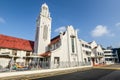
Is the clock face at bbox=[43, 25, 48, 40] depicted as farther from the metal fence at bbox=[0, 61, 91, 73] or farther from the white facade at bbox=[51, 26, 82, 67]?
the metal fence at bbox=[0, 61, 91, 73]

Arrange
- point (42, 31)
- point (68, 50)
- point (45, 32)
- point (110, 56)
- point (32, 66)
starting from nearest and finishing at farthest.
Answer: point (32, 66), point (68, 50), point (42, 31), point (45, 32), point (110, 56)

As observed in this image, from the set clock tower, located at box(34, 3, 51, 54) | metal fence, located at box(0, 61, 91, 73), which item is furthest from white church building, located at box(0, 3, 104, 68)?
metal fence, located at box(0, 61, 91, 73)

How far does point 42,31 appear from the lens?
31.0m

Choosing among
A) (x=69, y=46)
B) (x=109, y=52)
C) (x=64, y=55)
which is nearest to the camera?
(x=64, y=55)

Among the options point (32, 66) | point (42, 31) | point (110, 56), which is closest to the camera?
point (32, 66)

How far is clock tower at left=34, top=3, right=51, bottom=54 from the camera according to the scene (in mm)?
29891

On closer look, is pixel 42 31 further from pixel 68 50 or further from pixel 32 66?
pixel 32 66

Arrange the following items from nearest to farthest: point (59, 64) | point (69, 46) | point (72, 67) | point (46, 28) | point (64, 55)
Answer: point (59, 64)
point (72, 67)
point (64, 55)
point (69, 46)
point (46, 28)

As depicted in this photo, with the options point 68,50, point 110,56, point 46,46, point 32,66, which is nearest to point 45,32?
point 46,46

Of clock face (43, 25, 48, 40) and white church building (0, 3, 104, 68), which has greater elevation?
clock face (43, 25, 48, 40)

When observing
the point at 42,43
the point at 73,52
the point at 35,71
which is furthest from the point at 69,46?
the point at 35,71

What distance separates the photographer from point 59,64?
21.7m

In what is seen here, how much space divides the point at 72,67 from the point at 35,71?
37.2ft

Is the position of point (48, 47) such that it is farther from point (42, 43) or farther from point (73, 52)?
point (73, 52)
